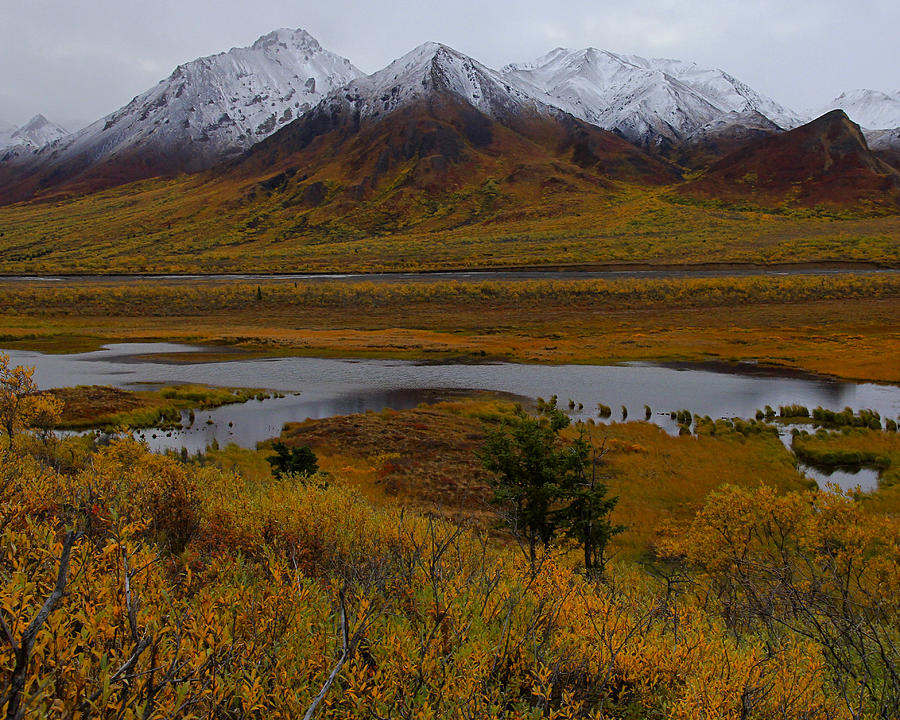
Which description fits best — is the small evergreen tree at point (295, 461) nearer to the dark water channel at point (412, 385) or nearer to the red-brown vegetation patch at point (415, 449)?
the red-brown vegetation patch at point (415, 449)

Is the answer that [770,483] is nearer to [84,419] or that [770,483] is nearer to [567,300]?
[84,419]

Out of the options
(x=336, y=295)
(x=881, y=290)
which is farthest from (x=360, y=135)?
(x=881, y=290)

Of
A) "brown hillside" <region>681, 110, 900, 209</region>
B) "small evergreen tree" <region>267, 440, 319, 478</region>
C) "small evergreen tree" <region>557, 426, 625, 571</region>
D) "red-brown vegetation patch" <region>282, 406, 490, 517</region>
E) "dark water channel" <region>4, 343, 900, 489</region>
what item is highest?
"brown hillside" <region>681, 110, 900, 209</region>

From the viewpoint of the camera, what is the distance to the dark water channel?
85.8ft

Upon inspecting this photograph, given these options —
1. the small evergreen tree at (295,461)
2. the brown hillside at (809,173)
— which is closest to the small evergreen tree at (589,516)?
the small evergreen tree at (295,461)

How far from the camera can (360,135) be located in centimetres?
19875

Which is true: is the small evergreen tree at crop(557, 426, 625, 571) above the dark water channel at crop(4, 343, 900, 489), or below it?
above

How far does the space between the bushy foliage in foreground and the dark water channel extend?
18.2 meters

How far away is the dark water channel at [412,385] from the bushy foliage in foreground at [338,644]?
18173 millimetres

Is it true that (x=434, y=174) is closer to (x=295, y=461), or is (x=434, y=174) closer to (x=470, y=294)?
(x=470, y=294)

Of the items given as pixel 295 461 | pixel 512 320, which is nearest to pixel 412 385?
pixel 295 461

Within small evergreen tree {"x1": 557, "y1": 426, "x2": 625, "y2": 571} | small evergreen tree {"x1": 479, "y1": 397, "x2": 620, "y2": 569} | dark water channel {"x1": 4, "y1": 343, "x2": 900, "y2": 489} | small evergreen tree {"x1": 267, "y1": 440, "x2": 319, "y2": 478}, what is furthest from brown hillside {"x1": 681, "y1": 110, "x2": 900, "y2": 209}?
small evergreen tree {"x1": 557, "y1": 426, "x2": 625, "y2": 571}

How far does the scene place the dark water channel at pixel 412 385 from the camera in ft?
85.8

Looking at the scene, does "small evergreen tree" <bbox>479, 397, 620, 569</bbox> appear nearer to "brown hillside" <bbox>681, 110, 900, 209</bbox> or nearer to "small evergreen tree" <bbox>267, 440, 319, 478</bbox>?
"small evergreen tree" <bbox>267, 440, 319, 478</bbox>
